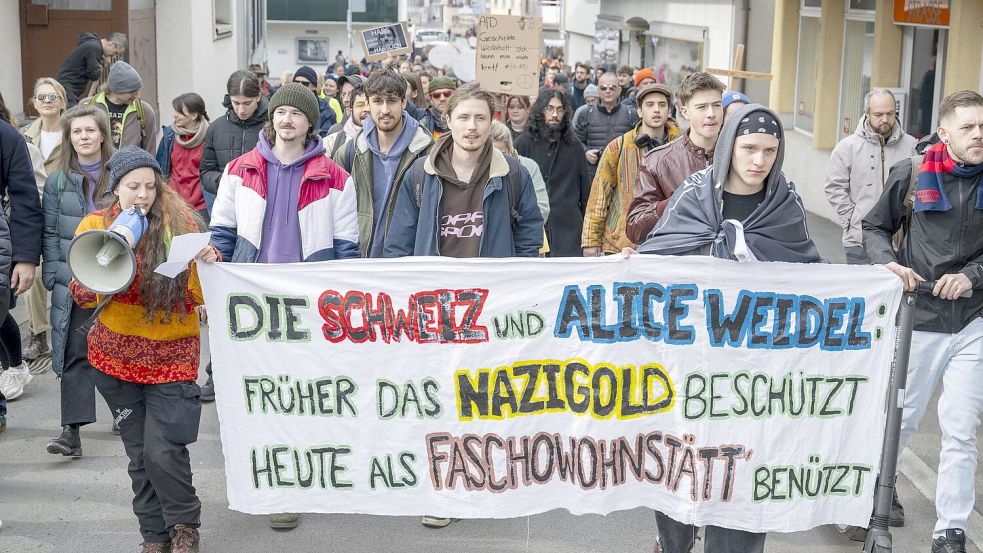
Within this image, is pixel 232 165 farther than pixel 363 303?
Yes


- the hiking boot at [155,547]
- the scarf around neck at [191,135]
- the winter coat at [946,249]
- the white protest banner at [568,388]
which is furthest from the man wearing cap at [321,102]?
the winter coat at [946,249]

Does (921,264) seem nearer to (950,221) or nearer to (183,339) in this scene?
(950,221)

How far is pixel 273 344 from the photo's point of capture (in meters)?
5.00

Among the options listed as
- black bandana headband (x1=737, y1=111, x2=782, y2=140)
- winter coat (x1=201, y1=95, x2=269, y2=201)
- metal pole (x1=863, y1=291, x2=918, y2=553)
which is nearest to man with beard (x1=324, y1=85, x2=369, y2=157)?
winter coat (x1=201, y1=95, x2=269, y2=201)

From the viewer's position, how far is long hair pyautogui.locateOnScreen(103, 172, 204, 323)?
4.98 meters

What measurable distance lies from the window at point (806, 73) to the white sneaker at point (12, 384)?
14069 mm

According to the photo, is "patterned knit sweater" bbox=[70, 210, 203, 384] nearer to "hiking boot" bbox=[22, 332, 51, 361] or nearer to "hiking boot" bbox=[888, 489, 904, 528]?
"hiking boot" bbox=[888, 489, 904, 528]

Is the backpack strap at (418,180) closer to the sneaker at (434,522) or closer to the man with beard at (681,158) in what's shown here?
the man with beard at (681,158)

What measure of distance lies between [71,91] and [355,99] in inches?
140

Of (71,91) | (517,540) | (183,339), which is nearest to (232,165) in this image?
(183,339)

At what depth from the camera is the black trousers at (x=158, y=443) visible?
5.15m

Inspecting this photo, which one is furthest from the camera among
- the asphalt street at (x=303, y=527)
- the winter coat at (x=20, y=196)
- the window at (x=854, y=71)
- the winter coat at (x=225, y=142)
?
the window at (x=854, y=71)

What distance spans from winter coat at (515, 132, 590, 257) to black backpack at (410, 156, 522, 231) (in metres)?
3.25

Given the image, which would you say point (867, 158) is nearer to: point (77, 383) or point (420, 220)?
point (420, 220)
